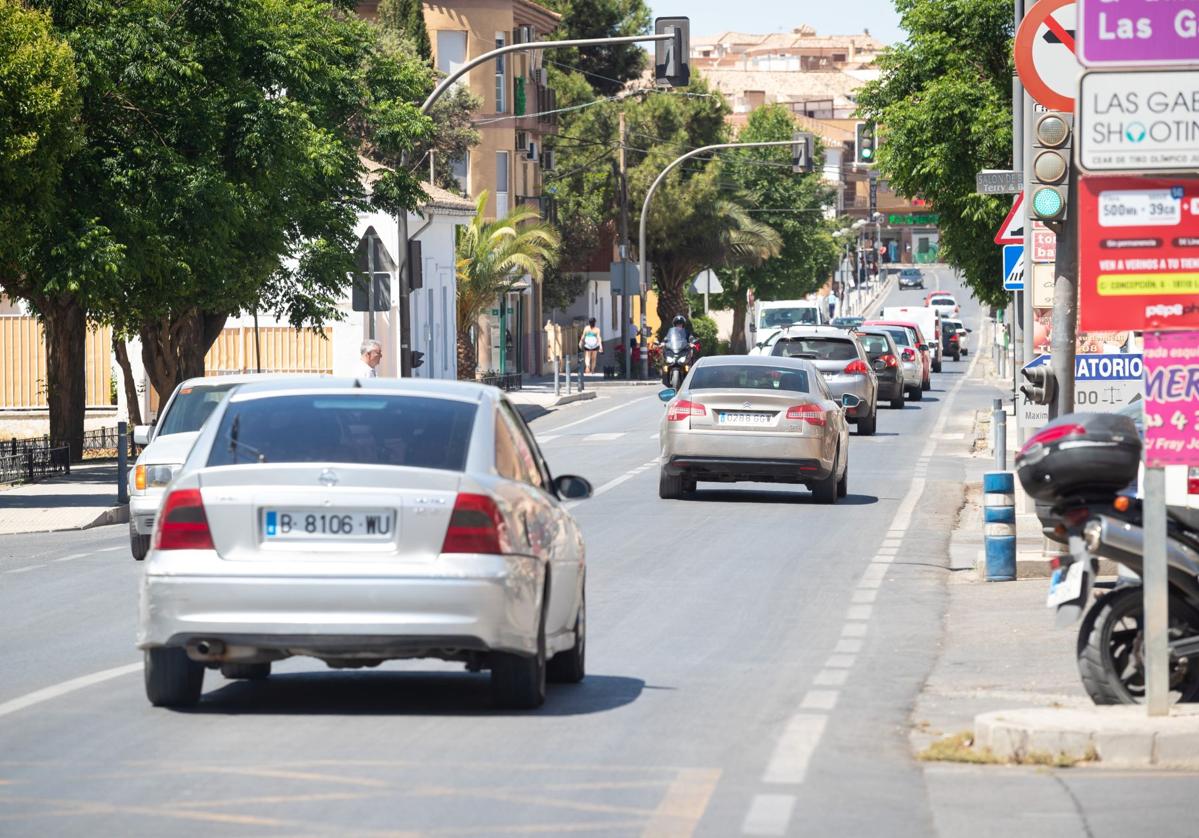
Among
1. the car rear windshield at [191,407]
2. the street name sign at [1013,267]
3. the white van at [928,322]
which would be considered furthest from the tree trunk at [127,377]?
the white van at [928,322]

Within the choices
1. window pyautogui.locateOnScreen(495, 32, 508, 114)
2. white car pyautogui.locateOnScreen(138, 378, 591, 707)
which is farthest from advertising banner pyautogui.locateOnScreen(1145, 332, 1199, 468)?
window pyautogui.locateOnScreen(495, 32, 508, 114)

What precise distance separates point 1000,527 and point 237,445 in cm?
809

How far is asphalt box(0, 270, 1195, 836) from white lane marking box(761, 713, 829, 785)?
22 mm

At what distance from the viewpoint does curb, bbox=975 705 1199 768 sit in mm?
8938

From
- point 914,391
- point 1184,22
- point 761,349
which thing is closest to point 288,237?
point 761,349

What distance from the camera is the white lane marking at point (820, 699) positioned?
10.6 m

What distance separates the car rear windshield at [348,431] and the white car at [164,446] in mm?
7525

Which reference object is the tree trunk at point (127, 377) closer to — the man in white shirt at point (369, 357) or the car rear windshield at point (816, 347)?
the car rear windshield at point (816, 347)

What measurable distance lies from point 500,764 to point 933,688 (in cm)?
331

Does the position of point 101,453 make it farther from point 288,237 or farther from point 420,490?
point 420,490

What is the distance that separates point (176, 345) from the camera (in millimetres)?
39750

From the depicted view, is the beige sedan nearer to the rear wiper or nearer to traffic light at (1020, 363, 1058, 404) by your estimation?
traffic light at (1020, 363, 1058, 404)

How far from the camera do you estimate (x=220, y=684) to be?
11.3 meters

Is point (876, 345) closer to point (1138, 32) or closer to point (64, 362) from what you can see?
point (64, 362)
